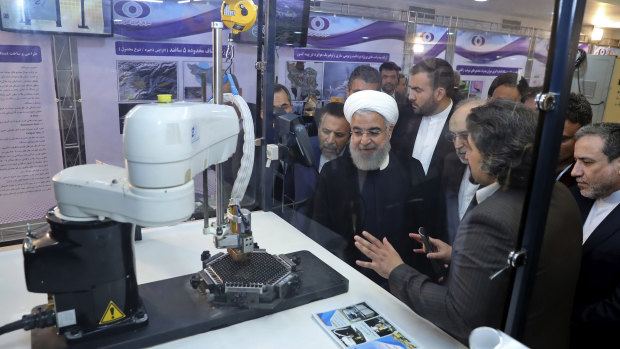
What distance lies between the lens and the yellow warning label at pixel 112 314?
40.0 inches

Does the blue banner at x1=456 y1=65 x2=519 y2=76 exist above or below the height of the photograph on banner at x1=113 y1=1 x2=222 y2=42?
below

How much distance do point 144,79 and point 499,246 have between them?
193 centimetres

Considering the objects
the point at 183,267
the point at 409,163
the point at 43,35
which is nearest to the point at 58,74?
the point at 43,35

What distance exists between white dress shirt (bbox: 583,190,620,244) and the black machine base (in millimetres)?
1067

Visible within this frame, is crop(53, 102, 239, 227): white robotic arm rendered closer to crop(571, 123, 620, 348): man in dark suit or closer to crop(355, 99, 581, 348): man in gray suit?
crop(355, 99, 581, 348): man in gray suit

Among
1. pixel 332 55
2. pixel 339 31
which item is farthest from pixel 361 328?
pixel 339 31

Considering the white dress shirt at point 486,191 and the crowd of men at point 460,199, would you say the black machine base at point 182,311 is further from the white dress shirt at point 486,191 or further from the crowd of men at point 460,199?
the white dress shirt at point 486,191

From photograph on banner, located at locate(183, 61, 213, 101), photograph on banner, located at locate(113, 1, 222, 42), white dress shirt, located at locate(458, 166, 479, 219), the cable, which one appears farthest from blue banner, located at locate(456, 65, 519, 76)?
photograph on banner, located at locate(113, 1, 222, 42)

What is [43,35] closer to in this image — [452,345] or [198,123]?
[198,123]

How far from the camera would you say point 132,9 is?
2.16m

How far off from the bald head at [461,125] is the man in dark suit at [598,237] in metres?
0.79

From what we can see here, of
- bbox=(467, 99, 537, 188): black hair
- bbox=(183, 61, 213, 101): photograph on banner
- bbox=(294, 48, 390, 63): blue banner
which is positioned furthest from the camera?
bbox=(183, 61, 213, 101): photograph on banner

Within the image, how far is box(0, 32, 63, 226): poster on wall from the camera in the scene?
6.18ft

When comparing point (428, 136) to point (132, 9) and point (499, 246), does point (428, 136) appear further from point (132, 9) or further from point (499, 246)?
Result: point (132, 9)
